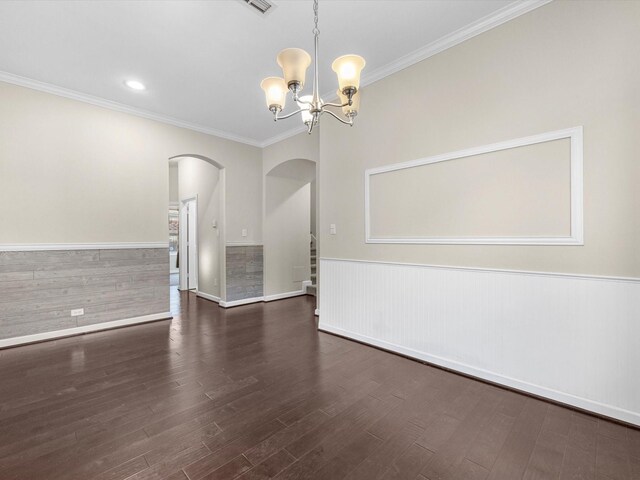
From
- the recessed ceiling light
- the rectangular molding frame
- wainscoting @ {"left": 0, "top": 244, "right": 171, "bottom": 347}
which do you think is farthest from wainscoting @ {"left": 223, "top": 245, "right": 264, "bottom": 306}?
the rectangular molding frame

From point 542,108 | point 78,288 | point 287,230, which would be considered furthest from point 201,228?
point 542,108

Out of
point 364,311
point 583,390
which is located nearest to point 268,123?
point 364,311

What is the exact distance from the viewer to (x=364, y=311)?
3.49 metres

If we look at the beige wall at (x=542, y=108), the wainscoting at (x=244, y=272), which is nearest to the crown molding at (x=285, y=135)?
the beige wall at (x=542, y=108)

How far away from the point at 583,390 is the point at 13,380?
4.66 m

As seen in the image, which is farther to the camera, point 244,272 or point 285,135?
point 244,272

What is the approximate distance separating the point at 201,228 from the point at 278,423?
5.14 meters

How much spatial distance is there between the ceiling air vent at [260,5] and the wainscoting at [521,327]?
8.64 ft

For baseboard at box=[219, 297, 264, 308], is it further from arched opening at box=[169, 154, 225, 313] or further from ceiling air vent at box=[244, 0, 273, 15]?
ceiling air vent at box=[244, 0, 273, 15]

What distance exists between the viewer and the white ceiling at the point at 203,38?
240 cm

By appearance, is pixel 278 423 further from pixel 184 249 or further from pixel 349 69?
pixel 184 249

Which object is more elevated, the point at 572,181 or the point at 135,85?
the point at 135,85

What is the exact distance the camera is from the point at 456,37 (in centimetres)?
271

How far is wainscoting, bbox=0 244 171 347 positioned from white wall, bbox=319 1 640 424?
Answer: 3.29 m
